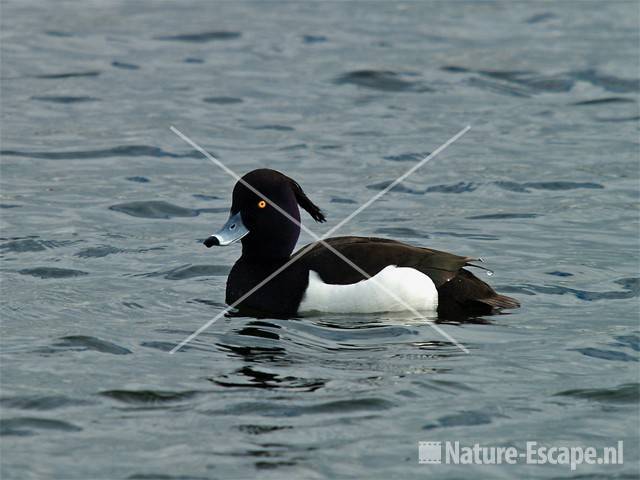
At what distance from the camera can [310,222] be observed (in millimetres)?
12039

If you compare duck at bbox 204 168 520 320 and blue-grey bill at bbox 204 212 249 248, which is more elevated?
blue-grey bill at bbox 204 212 249 248

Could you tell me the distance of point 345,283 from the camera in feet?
28.5

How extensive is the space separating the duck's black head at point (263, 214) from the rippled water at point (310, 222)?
0.60 m

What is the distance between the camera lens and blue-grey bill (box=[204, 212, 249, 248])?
895 centimetres

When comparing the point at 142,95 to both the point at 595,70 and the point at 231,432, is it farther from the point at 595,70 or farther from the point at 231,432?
the point at 231,432

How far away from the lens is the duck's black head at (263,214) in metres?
9.13

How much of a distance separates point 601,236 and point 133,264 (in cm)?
389

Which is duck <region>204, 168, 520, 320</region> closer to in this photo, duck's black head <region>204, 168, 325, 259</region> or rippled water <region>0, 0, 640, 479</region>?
duck's black head <region>204, 168, 325, 259</region>

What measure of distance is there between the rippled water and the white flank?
10cm
